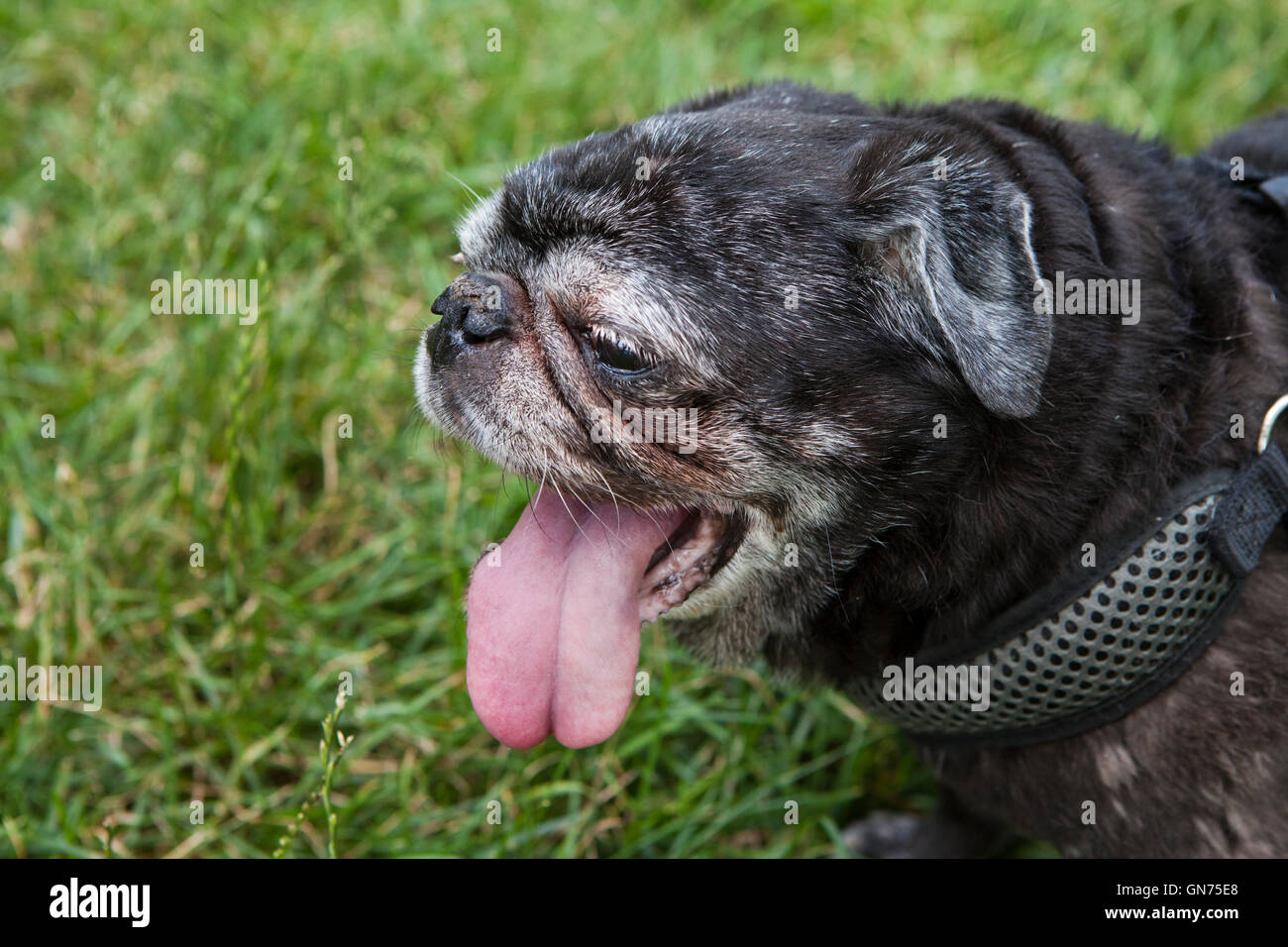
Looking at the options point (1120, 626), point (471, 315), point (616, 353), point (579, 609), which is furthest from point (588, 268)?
point (1120, 626)

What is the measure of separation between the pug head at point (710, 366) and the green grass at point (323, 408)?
898 millimetres

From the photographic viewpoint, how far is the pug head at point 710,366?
2783 mm

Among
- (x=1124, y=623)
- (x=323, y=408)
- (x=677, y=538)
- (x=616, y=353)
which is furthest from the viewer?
(x=323, y=408)

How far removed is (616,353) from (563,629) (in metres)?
0.75

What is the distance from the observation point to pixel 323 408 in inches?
192

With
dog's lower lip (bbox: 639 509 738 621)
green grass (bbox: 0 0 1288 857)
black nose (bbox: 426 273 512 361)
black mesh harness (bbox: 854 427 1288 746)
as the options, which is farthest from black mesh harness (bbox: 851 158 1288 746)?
black nose (bbox: 426 273 512 361)

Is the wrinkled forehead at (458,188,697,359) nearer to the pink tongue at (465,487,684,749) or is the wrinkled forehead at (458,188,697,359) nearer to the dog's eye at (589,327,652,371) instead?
the dog's eye at (589,327,652,371)

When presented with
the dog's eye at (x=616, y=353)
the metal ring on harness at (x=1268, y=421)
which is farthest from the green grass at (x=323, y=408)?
the metal ring on harness at (x=1268, y=421)

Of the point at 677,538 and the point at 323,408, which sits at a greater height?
the point at 323,408

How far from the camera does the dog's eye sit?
2.84 meters

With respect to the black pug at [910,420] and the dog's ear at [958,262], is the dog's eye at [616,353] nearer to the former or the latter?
the black pug at [910,420]

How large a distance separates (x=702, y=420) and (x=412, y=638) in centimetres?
210

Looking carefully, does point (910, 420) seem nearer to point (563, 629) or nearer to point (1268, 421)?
point (1268, 421)
